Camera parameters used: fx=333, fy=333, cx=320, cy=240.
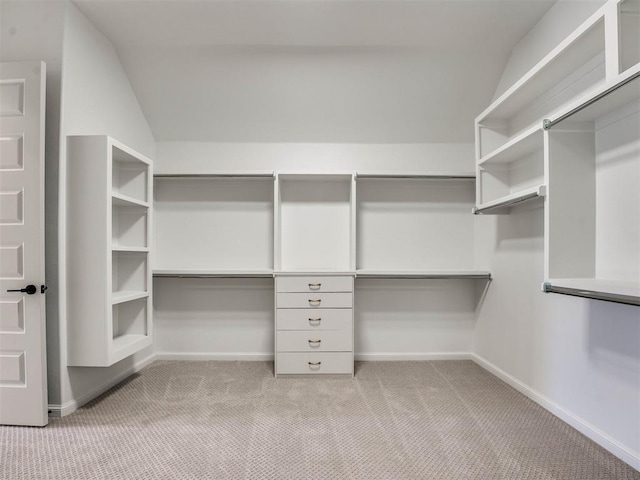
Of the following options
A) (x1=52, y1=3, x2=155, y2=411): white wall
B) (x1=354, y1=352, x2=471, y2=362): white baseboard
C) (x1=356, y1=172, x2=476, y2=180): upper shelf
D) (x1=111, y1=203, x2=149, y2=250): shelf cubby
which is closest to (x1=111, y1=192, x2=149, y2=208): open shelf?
(x1=111, y1=203, x2=149, y2=250): shelf cubby

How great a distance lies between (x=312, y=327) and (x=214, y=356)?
1.11 metres

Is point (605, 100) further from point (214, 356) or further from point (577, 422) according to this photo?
point (214, 356)

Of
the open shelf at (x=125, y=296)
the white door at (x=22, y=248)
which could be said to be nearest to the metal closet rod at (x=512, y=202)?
the open shelf at (x=125, y=296)

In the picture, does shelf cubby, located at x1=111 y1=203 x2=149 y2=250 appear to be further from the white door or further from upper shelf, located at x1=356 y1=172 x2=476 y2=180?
upper shelf, located at x1=356 y1=172 x2=476 y2=180

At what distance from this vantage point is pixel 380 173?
9.44 ft

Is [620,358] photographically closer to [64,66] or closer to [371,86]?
[371,86]

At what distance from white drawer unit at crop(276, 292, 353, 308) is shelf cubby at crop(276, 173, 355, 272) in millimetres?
472

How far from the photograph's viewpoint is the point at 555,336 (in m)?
2.11

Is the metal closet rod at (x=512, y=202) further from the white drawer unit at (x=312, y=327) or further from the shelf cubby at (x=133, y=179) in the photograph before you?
the shelf cubby at (x=133, y=179)

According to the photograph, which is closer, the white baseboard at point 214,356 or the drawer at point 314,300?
the drawer at point 314,300

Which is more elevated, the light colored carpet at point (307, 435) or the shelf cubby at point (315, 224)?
the shelf cubby at point (315, 224)

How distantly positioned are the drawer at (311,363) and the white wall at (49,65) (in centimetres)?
148

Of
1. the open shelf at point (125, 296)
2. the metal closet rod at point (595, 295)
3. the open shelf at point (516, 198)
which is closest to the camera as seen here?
the metal closet rod at point (595, 295)

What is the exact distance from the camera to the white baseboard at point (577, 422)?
63.8 inches
